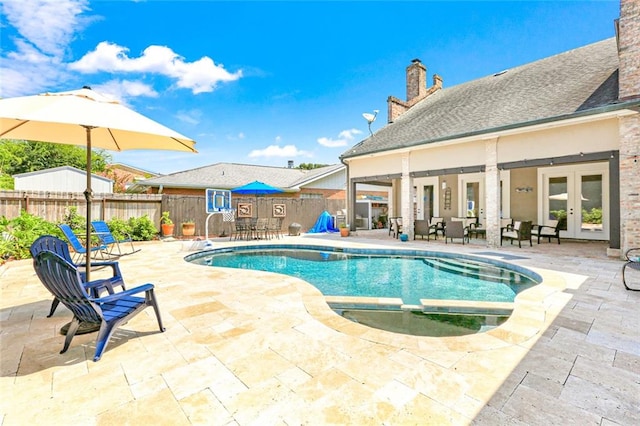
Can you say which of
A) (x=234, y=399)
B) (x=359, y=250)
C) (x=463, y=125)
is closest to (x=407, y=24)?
(x=463, y=125)

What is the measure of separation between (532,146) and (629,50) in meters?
2.91

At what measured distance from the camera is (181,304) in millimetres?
4305

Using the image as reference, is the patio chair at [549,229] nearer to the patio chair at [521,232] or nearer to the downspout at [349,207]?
the patio chair at [521,232]

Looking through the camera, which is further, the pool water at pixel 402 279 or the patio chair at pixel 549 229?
the patio chair at pixel 549 229

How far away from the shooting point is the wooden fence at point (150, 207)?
→ 9.74 m

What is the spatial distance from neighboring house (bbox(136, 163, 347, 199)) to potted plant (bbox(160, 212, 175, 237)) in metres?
4.77

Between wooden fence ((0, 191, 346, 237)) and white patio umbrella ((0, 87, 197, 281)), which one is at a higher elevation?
white patio umbrella ((0, 87, 197, 281))

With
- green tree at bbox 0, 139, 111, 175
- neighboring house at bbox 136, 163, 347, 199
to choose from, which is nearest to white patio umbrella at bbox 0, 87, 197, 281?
neighboring house at bbox 136, 163, 347, 199

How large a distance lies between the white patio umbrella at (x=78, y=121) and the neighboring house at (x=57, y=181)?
64.3 feet

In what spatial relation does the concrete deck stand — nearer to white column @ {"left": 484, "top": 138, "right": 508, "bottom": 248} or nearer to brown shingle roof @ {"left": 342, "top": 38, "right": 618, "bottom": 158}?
white column @ {"left": 484, "top": 138, "right": 508, "bottom": 248}

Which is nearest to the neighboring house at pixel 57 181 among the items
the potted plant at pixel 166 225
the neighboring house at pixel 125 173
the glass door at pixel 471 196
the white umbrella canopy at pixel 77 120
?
the neighboring house at pixel 125 173

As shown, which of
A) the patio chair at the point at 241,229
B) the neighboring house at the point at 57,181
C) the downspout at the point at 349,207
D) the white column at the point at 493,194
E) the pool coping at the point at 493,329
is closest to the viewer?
the pool coping at the point at 493,329

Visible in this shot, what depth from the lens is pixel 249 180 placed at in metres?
20.3

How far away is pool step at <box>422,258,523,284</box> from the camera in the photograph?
21.9ft
